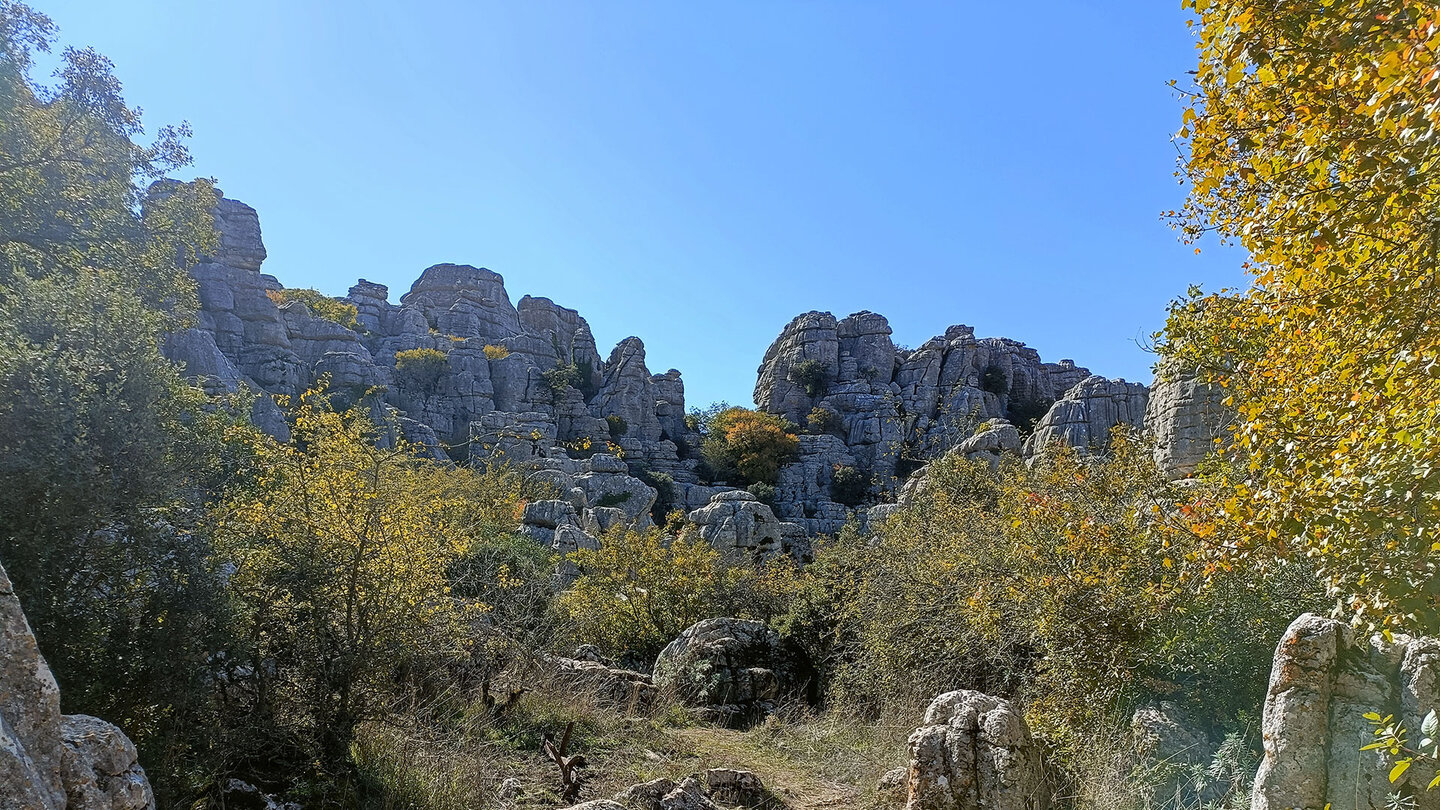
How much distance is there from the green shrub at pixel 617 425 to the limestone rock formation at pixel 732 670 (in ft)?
110

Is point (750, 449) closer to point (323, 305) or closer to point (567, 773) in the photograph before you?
point (323, 305)

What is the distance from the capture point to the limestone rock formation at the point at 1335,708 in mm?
3430

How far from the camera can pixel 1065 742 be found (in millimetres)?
5762

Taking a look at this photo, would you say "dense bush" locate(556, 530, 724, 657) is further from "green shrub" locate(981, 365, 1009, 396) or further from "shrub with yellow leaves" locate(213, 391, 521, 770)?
"green shrub" locate(981, 365, 1009, 396)

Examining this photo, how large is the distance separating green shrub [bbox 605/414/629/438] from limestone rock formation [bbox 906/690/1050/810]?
40.2 m

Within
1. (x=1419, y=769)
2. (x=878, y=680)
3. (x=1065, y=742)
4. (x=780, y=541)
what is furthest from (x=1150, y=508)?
(x=780, y=541)

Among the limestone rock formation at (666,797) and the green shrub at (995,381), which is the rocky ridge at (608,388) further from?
the limestone rock formation at (666,797)

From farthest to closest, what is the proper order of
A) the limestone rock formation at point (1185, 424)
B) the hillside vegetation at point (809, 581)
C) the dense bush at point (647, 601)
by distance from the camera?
the dense bush at point (647, 601) < the limestone rock formation at point (1185, 424) < the hillside vegetation at point (809, 581)

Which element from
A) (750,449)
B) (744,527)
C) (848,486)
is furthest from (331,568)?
(750,449)

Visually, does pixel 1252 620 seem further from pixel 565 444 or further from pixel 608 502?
pixel 565 444

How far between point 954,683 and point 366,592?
6.30 metres

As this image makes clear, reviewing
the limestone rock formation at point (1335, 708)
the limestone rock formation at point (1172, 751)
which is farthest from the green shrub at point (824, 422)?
the limestone rock formation at point (1335, 708)

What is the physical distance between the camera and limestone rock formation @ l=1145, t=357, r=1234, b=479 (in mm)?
8445

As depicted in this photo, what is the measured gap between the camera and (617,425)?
1774 inches
